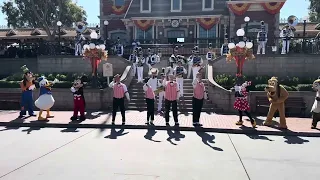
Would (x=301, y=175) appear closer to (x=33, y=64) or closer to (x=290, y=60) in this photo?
(x=290, y=60)

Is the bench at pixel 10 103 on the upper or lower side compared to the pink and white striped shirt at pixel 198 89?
lower

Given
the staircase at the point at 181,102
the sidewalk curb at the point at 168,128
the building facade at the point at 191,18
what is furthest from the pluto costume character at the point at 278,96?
the building facade at the point at 191,18

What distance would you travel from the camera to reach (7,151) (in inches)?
296

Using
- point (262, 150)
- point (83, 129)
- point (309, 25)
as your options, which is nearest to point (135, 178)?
point (262, 150)

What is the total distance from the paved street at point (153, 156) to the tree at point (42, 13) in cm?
2452

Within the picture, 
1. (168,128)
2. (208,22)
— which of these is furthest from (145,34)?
(168,128)

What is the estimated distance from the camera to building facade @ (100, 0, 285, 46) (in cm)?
2497

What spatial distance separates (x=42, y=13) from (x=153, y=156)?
31611 millimetres

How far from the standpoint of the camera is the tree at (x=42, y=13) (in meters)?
31.8

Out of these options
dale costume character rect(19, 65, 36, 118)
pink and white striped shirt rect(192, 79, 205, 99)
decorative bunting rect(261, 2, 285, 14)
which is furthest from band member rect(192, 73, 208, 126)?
decorative bunting rect(261, 2, 285, 14)

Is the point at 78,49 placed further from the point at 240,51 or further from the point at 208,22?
the point at 208,22

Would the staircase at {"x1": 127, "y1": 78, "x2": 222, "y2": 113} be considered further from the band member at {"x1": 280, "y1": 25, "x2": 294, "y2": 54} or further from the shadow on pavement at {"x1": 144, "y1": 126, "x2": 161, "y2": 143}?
the band member at {"x1": 280, "y1": 25, "x2": 294, "y2": 54}

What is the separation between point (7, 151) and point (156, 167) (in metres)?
3.75

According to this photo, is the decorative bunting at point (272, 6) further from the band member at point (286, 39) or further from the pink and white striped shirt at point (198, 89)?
the pink and white striped shirt at point (198, 89)
